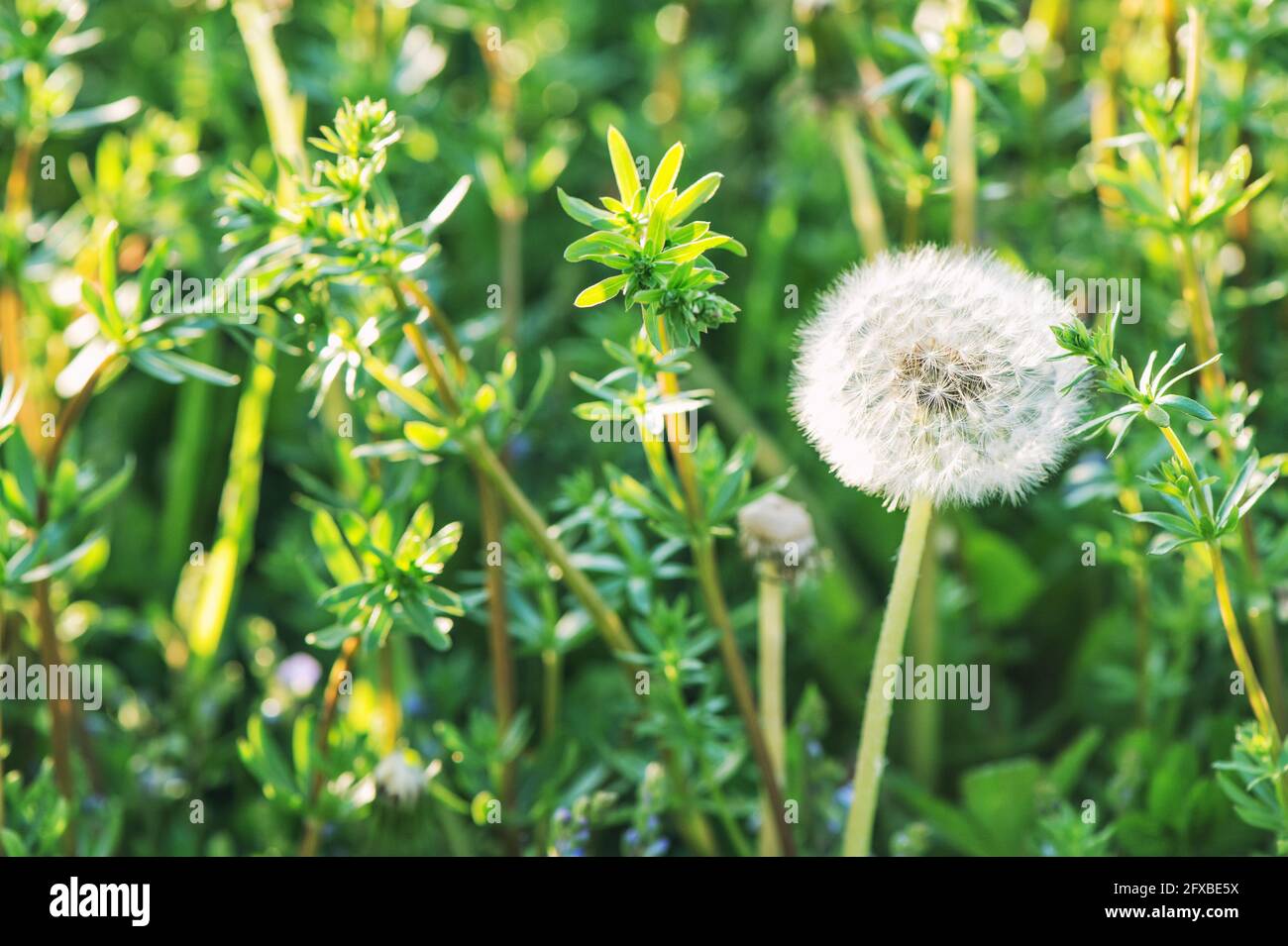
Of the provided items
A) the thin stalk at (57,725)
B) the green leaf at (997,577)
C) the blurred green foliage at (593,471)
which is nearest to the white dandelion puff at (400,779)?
the blurred green foliage at (593,471)

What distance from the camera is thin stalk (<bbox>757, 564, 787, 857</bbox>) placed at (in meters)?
1.52

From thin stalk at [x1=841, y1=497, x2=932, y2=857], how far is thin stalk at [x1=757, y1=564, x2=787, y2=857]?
151mm

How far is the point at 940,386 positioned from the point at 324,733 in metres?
0.79

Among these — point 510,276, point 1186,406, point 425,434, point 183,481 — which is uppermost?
point 510,276

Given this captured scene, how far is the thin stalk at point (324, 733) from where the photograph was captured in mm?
1383

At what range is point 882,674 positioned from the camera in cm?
129

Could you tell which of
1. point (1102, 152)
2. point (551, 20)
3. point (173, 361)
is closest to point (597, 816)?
point (173, 361)

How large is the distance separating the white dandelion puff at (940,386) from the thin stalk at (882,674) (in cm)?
5

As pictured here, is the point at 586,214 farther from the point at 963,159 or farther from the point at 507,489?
the point at 963,159

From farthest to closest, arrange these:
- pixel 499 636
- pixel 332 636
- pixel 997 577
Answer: pixel 997 577 < pixel 499 636 < pixel 332 636

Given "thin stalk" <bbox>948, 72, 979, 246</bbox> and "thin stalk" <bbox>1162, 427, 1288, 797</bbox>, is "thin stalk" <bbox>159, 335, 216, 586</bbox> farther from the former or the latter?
"thin stalk" <bbox>1162, 427, 1288, 797</bbox>

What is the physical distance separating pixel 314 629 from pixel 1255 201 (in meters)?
1.57

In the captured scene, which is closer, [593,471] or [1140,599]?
[1140,599]

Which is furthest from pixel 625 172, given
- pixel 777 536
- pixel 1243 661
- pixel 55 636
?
pixel 55 636
